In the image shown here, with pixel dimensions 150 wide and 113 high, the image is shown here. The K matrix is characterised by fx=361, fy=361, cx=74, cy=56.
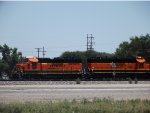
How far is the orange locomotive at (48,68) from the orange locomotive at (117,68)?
188 centimetres

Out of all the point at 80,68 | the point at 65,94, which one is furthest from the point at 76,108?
the point at 80,68

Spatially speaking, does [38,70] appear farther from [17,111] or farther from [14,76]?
[17,111]

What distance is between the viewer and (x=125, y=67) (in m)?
49.2

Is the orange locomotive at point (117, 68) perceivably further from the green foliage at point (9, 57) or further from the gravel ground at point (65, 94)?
the green foliage at point (9, 57)

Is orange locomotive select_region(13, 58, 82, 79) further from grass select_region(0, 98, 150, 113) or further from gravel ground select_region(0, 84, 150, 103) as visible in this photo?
grass select_region(0, 98, 150, 113)

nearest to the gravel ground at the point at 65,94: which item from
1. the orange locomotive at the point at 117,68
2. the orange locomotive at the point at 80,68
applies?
the orange locomotive at the point at 80,68

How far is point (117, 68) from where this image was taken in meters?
49.1

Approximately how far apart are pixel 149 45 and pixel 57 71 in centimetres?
4717

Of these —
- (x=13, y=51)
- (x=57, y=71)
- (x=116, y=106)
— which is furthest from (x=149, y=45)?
(x=116, y=106)

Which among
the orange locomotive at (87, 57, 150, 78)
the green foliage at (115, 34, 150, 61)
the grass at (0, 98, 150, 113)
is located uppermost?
the green foliage at (115, 34, 150, 61)

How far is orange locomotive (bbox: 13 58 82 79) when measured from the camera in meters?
46.8

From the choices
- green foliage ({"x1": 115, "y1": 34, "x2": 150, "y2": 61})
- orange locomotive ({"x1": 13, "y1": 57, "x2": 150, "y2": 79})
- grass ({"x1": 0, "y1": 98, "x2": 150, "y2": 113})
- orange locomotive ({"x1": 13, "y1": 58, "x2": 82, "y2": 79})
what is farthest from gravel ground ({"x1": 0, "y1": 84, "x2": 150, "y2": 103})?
green foliage ({"x1": 115, "y1": 34, "x2": 150, "y2": 61})

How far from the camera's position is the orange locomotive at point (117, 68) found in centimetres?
4859

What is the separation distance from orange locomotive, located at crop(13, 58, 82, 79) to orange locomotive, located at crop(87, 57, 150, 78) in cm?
188
